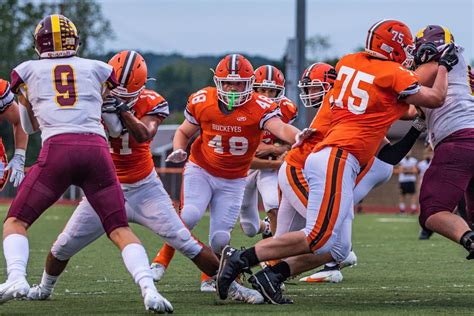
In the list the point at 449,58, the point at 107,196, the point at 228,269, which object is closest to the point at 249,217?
the point at 228,269

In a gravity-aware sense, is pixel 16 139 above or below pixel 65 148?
below

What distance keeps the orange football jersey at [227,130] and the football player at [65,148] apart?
6.25 feet

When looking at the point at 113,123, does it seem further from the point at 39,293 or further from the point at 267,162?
the point at 267,162

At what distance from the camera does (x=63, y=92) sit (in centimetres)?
641

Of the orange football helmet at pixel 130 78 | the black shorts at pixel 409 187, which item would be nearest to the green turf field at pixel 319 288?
the orange football helmet at pixel 130 78

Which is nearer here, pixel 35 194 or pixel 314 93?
pixel 35 194

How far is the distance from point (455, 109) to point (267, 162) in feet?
9.61

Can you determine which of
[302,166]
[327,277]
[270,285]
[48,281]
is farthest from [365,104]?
[48,281]

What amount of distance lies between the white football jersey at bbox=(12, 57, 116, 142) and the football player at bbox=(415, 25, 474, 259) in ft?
7.21

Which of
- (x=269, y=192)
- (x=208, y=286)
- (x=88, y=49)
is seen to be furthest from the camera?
(x=88, y=49)

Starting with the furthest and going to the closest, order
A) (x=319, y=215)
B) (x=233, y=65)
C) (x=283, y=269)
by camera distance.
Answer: (x=233, y=65), (x=283, y=269), (x=319, y=215)

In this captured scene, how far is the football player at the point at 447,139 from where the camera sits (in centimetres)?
716

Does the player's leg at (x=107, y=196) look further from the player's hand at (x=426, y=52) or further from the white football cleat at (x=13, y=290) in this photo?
the player's hand at (x=426, y=52)

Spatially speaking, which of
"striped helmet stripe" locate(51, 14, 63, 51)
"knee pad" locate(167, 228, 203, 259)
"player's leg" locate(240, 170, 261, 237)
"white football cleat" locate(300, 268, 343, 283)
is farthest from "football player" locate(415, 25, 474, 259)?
"player's leg" locate(240, 170, 261, 237)
